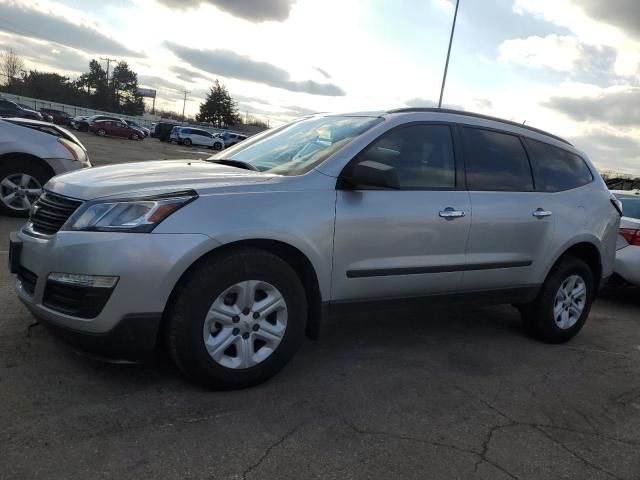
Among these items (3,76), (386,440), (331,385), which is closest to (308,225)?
(331,385)

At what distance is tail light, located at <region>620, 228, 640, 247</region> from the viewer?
656 centimetres

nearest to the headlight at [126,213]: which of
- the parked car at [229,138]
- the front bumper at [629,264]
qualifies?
the front bumper at [629,264]

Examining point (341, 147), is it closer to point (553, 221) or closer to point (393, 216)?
point (393, 216)

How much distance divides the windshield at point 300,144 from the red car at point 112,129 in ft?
135

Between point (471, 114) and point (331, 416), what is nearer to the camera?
point (331, 416)

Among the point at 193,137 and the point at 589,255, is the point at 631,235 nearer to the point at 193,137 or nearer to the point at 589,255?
the point at 589,255

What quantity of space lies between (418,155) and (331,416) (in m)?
1.90

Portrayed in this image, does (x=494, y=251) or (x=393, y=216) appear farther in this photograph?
(x=494, y=251)

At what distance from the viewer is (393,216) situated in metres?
3.62

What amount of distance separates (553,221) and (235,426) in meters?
3.17

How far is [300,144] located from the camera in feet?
13.0

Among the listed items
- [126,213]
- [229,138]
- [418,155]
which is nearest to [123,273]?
[126,213]

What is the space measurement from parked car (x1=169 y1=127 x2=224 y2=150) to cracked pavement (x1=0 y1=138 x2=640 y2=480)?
40917 mm

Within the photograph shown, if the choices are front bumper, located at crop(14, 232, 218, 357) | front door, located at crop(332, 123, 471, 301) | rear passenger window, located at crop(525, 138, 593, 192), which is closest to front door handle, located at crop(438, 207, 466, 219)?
front door, located at crop(332, 123, 471, 301)
